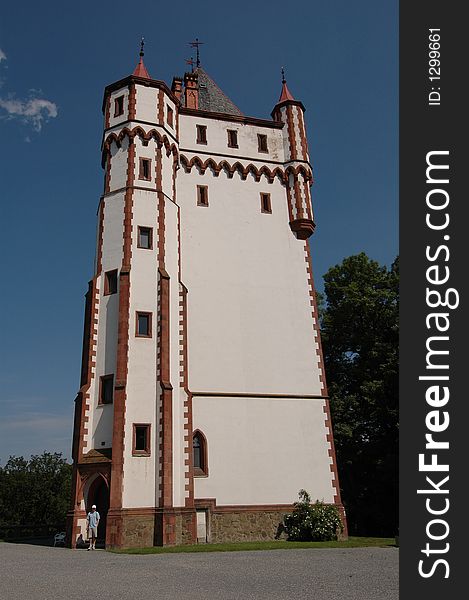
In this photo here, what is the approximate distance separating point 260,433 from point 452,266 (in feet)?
60.4

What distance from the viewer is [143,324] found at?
2408 cm

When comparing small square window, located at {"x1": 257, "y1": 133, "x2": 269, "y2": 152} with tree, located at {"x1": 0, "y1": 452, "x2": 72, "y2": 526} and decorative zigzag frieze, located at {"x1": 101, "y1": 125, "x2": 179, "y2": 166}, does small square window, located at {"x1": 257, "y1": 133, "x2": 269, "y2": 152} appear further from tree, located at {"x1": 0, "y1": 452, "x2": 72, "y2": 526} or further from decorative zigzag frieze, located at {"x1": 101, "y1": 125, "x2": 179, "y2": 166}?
tree, located at {"x1": 0, "y1": 452, "x2": 72, "y2": 526}

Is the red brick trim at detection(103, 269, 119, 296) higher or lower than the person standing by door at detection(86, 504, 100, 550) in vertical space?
higher

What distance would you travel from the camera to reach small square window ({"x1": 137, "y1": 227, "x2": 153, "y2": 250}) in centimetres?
2564

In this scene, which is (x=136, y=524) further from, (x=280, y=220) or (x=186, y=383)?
(x=280, y=220)

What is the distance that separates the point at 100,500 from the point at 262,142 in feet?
69.7

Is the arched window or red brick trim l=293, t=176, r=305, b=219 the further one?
red brick trim l=293, t=176, r=305, b=219

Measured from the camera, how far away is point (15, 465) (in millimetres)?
52844

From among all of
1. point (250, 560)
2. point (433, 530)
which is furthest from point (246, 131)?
point (433, 530)

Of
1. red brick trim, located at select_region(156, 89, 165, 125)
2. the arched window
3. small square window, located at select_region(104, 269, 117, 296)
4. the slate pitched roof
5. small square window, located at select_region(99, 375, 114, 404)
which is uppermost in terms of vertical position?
the slate pitched roof

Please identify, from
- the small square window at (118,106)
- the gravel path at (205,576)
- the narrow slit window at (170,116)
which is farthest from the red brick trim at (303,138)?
the gravel path at (205,576)

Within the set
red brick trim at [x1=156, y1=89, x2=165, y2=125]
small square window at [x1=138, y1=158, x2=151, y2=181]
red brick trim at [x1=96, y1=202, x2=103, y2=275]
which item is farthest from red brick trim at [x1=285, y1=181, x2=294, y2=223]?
red brick trim at [x1=96, y1=202, x2=103, y2=275]

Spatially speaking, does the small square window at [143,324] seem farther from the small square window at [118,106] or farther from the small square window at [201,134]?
the small square window at [201,134]

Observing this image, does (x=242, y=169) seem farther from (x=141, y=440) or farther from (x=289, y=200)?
(x=141, y=440)
